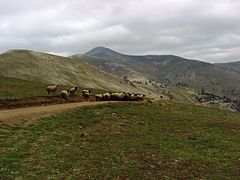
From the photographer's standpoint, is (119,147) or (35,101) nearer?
(119,147)

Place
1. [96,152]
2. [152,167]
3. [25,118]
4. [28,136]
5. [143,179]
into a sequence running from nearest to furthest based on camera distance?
[143,179]
[152,167]
[96,152]
[28,136]
[25,118]

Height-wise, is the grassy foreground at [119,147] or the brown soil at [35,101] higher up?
the brown soil at [35,101]

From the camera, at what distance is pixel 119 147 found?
101 ft

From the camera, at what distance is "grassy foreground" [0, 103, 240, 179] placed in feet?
81.5

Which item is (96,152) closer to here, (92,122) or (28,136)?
(28,136)

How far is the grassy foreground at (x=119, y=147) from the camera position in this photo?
24.8 m

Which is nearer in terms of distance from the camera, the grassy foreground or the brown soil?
the grassy foreground

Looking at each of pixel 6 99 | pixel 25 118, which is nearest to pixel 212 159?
pixel 25 118

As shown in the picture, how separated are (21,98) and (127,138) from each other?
2193 centimetres

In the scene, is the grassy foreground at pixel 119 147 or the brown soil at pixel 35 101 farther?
the brown soil at pixel 35 101

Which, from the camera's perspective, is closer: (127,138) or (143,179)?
(143,179)

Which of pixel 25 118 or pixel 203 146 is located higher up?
pixel 25 118

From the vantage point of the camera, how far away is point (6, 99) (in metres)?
49.3

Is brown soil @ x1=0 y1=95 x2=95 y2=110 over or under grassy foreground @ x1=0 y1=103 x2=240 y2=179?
over
